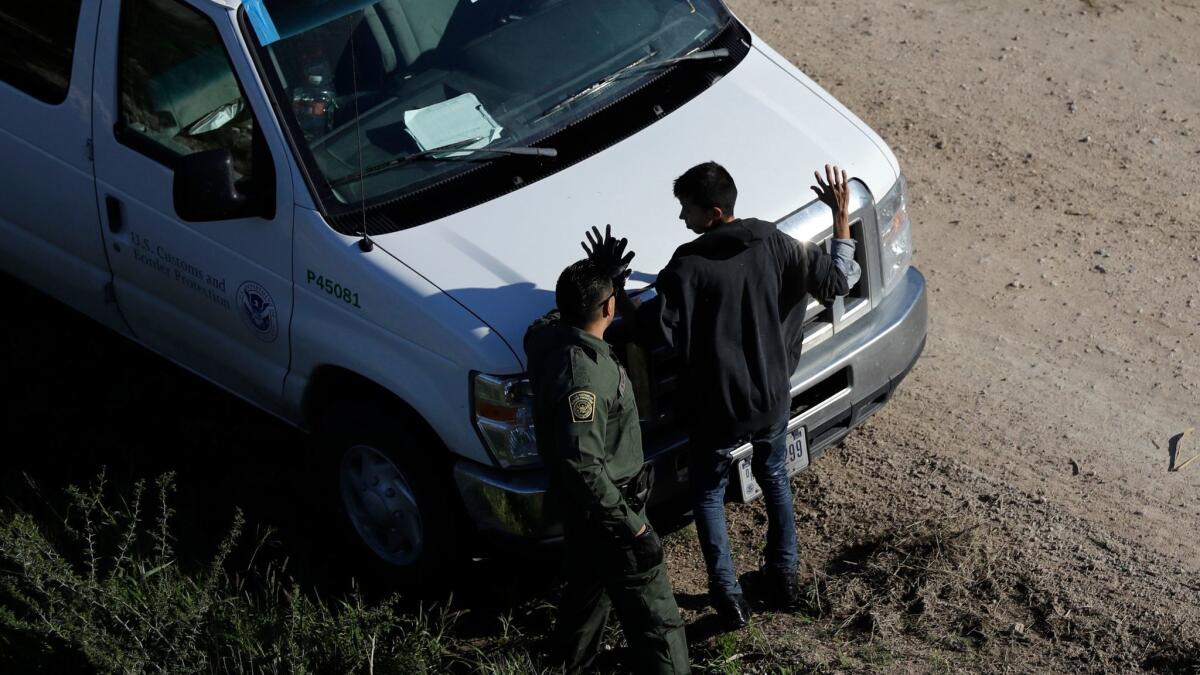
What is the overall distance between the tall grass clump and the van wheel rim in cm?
24

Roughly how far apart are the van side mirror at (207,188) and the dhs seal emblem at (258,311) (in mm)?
343

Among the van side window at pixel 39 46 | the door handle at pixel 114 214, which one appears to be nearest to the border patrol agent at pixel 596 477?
the door handle at pixel 114 214

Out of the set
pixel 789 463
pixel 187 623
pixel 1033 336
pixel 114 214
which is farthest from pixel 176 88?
pixel 1033 336

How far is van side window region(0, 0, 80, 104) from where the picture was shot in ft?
18.1

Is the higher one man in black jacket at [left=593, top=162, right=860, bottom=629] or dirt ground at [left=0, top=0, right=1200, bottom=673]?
man in black jacket at [left=593, top=162, right=860, bottom=629]

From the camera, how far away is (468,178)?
15.9 feet

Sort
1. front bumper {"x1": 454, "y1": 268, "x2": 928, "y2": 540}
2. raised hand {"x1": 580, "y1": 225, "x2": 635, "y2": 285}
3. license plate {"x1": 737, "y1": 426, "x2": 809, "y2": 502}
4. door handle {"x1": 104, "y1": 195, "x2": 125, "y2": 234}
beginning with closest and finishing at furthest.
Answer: raised hand {"x1": 580, "y1": 225, "x2": 635, "y2": 285}, front bumper {"x1": 454, "y1": 268, "x2": 928, "y2": 540}, license plate {"x1": 737, "y1": 426, "x2": 809, "y2": 502}, door handle {"x1": 104, "y1": 195, "x2": 125, "y2": 234}

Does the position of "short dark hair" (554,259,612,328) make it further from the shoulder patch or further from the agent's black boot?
the agent's black boot

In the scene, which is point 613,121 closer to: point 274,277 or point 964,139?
point 274,277

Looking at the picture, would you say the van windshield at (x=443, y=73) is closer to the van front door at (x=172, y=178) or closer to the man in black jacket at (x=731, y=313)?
the van front door at (x=172, y=178)

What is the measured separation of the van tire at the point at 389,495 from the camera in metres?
4.72

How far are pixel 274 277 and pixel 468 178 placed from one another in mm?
769

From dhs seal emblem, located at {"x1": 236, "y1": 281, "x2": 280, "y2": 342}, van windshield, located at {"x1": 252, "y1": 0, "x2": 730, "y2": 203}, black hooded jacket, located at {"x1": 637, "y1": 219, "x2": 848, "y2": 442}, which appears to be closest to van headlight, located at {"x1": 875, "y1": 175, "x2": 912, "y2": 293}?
black hooded jacket, located at {"x1": 637, "y1": 219, "x2": 848, "y2": 442}

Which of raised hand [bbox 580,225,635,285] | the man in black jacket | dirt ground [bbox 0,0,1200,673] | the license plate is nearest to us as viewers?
raised hand [bbox 580,225,635,285]
